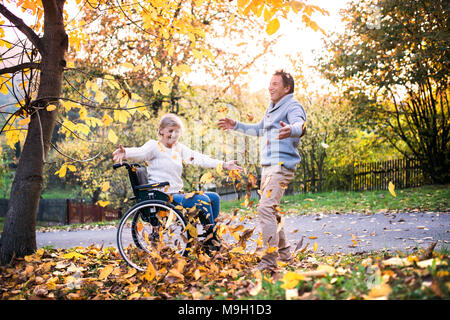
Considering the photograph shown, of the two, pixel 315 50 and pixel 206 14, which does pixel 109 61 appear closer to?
pixel 206 14

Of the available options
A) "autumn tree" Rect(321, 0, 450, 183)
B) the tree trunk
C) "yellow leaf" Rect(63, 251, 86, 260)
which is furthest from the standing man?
"autumn tree" Rect(321, 0, 450, 183)

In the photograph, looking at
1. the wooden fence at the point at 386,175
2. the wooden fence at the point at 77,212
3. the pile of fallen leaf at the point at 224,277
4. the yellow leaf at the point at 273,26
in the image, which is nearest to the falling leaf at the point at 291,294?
the pile of fallen leaf at the point at 224,277

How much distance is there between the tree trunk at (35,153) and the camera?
13.6ft

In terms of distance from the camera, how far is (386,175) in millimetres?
16422

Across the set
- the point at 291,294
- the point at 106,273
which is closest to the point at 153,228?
the point at 106,273

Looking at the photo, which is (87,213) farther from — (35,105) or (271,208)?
(271,208)

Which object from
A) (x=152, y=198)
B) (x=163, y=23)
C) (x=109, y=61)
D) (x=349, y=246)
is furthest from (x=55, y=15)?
(x=109, y=61)

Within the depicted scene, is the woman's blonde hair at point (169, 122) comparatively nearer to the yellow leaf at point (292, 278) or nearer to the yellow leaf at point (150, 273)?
the yellow leaf at point (150, 273)

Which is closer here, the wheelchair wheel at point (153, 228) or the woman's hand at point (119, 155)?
the wheelchair wheel at point (153, 228)

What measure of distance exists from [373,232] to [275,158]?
333 centimetres

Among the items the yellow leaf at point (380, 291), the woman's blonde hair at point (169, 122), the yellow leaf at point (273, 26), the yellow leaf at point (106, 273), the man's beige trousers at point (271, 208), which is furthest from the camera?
the woman's blonde hair at point (169, 122)

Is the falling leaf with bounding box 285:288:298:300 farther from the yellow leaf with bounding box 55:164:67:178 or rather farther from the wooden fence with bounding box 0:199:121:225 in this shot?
the wooden fence with bounding box 0:199:121:225

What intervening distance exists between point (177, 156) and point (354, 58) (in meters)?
11.3

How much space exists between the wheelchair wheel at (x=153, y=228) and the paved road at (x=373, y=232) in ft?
3.92
